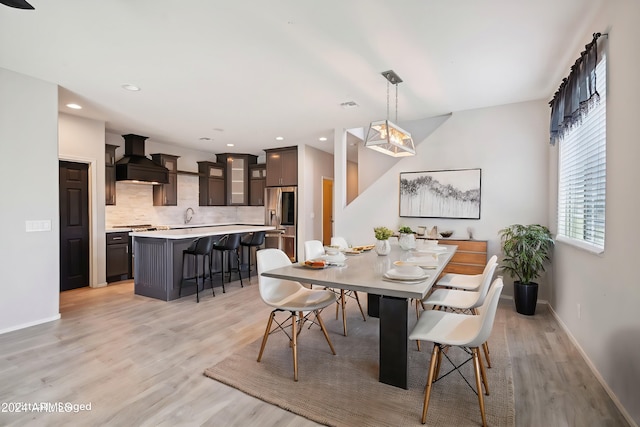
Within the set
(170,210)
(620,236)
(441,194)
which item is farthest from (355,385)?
(170,210)

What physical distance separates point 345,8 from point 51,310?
4.29 meters

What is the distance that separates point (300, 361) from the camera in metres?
2.54

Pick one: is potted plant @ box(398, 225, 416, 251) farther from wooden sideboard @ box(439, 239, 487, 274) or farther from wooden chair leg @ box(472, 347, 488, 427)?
wooden chair leg @ box(472, 347, 488, 427)

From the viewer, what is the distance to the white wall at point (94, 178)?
4762 millimetres

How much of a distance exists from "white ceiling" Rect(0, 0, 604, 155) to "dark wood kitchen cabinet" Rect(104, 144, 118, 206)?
1.13 m

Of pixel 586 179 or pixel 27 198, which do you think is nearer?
pixel 586 179

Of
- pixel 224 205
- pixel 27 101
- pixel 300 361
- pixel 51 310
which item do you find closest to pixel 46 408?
pixel 300 361

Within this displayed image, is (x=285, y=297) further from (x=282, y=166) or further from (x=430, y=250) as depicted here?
(x=282, y=166)

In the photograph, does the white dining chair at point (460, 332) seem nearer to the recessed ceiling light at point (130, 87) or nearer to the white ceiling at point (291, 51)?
the white ceiling at point (291, 51)

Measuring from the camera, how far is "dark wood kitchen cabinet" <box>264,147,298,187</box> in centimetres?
701

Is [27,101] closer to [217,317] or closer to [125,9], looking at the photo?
[125,9]

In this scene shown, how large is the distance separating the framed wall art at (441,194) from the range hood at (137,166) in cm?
456

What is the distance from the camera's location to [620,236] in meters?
1.98

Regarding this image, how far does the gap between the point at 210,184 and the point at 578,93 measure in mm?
6797
